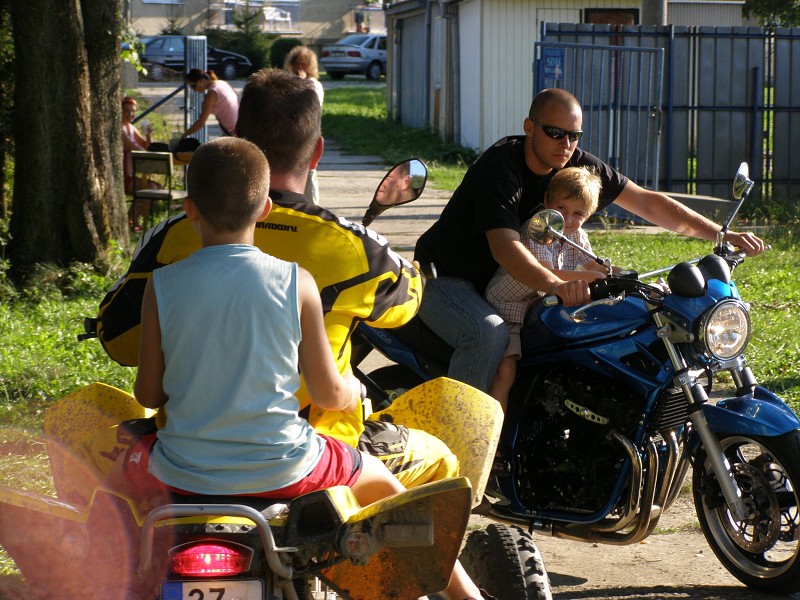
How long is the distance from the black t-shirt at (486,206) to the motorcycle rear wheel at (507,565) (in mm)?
1244

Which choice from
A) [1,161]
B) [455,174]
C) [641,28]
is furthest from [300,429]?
[455,174]

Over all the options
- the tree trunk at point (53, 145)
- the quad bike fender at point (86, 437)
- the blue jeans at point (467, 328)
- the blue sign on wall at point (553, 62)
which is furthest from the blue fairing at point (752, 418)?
the blue sign on wall at point (553, 62)

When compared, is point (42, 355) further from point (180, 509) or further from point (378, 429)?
point (180, 509)

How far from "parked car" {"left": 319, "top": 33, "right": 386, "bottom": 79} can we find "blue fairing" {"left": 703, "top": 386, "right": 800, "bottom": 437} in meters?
41.1

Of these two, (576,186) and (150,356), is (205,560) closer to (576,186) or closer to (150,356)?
(150,356)

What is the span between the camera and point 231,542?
2404mm

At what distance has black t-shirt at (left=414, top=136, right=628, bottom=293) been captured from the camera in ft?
14.1

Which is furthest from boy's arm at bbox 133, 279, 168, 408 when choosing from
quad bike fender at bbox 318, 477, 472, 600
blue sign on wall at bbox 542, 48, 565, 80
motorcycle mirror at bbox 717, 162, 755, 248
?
blue sign on wall at bbox 542, 48, 565, 80

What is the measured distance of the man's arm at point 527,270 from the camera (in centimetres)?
375

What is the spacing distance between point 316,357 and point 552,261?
1.89m

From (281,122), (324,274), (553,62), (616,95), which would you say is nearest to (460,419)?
(324,274)

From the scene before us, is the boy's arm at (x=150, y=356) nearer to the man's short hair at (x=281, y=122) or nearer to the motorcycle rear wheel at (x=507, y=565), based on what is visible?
the man's short hair at (x=281, y=122)

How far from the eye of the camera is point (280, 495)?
258 centimetres

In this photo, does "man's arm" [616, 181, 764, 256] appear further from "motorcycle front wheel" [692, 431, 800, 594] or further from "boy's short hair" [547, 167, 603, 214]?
"motorcycle front wheel" [692, 431, 800, 594]
